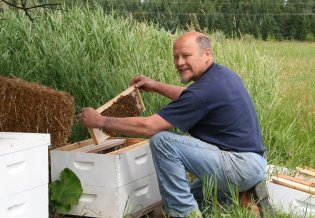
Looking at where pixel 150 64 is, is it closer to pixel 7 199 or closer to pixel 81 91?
pixel 81 91

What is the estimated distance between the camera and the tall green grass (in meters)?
6.46

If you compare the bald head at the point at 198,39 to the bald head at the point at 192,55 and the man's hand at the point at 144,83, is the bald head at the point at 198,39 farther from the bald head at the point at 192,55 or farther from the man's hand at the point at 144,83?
the man's hand at the point at 144,83

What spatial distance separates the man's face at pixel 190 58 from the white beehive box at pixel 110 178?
0.72m

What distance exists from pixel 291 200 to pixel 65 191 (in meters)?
1.65

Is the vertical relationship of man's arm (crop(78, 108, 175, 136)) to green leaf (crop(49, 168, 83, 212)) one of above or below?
above

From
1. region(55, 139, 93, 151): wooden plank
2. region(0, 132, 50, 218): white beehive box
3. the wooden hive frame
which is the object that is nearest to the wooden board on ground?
the wooden hive frame

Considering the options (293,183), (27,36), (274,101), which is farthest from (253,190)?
(27,36)

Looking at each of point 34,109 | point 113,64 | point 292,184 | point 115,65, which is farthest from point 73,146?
point 113,64

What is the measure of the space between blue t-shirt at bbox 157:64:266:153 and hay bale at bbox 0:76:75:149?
3.55 feet

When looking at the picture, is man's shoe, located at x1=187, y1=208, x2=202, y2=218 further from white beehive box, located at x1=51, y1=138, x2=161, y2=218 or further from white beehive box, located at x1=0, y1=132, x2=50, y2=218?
white beehive box, located at x1=0, y1=132, x2=50, y2=218

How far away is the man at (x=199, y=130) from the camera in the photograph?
13.7ft

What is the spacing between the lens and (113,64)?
24.0 feet

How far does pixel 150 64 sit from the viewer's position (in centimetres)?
708

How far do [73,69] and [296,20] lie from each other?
23267 mm
